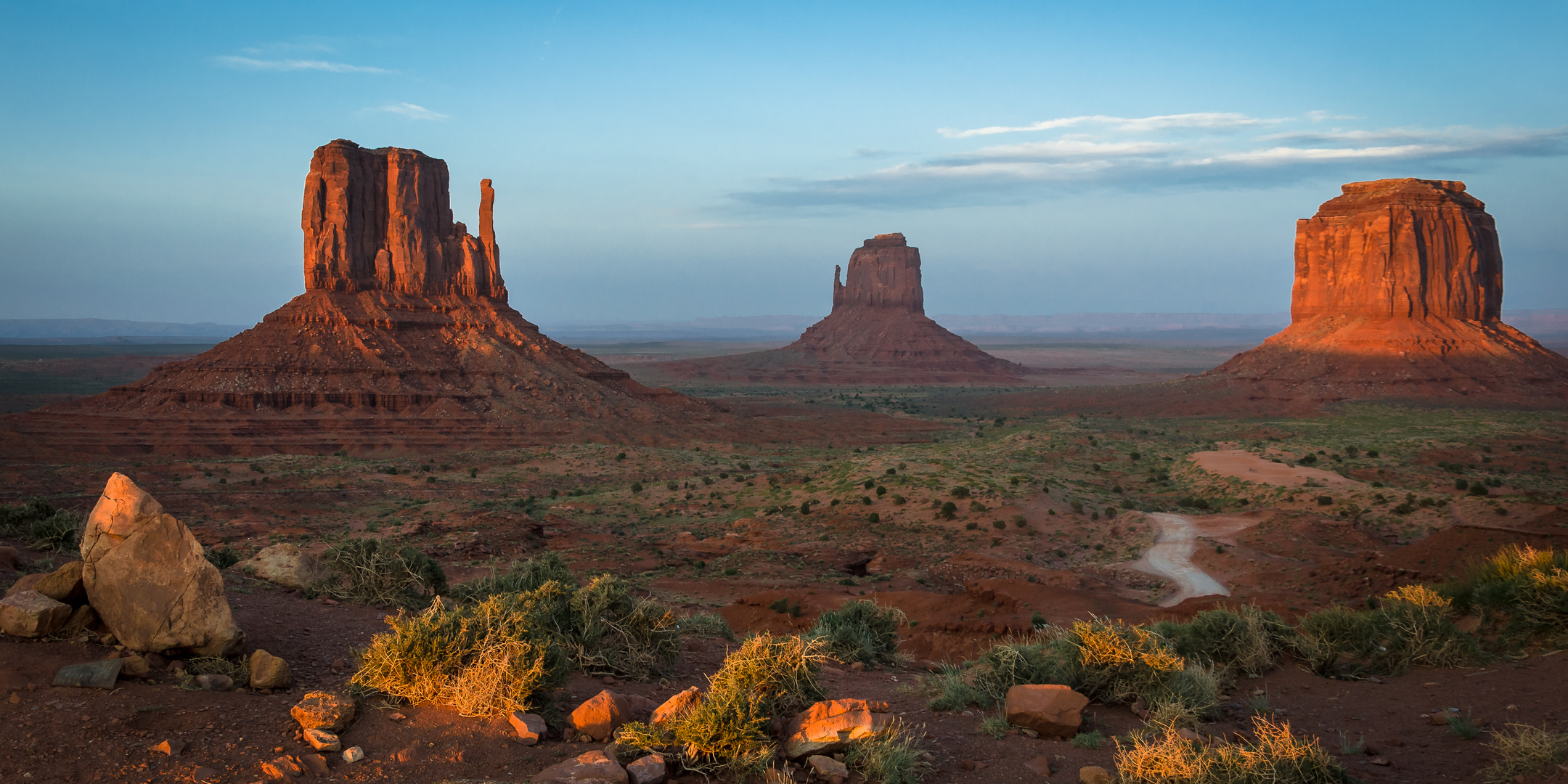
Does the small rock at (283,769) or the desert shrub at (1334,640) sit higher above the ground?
the small rock at (283,769)

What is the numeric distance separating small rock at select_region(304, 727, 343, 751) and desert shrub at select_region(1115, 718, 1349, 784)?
6512mm

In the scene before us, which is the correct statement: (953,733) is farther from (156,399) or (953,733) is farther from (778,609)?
(156,399)

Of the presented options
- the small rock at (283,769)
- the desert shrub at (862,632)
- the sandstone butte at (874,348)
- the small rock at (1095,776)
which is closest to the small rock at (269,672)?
the small rock at (283,769)

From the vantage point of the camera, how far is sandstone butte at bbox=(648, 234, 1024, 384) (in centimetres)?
12438

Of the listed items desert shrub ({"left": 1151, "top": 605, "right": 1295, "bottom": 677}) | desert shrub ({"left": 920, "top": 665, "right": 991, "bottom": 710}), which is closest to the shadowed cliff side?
desert shrub ({"left": 1151, "top": 605, "right": 1295, "bottom": 677})

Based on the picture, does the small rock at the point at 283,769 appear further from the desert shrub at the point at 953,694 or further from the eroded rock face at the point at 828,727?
the desert shrub at the point at 953,694

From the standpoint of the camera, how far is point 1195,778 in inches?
287

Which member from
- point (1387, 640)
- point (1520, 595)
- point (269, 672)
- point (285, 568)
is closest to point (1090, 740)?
point (1387, 640)

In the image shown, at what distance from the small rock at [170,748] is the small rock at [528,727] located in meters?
2.51

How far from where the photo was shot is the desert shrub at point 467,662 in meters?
8.14

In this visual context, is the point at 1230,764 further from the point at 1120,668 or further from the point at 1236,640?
the point at 1236,640

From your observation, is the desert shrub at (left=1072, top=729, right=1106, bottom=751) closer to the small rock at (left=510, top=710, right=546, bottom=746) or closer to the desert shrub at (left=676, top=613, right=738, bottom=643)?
the small rock at (left=510, top=710, right=546, bottom=746)

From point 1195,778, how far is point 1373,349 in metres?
79.8

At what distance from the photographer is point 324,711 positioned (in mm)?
7500
